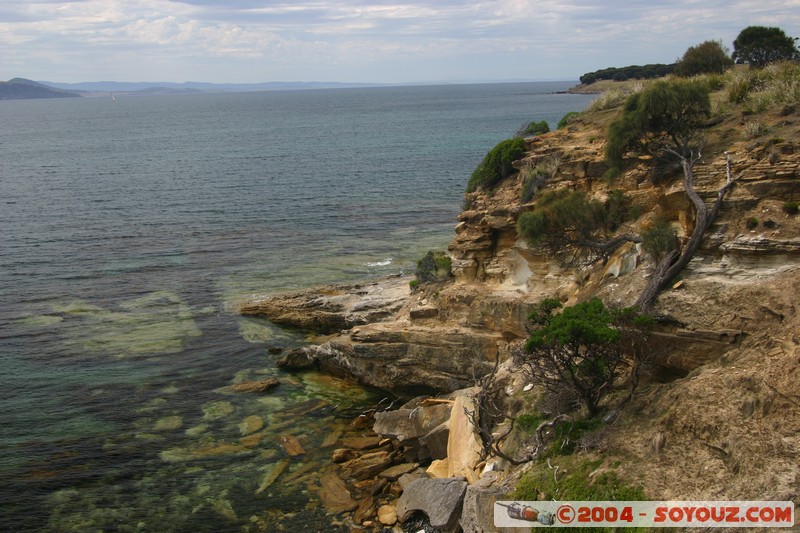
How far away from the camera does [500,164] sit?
112ft

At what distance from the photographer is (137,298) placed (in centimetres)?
4047

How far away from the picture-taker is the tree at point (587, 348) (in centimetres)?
1764

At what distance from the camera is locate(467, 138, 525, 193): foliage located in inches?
1323

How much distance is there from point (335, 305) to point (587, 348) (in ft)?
67.5

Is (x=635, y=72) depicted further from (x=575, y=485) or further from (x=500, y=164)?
(x=575, y=485)

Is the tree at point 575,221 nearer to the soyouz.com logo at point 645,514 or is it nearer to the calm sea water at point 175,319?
the calm sea water at point 175,319

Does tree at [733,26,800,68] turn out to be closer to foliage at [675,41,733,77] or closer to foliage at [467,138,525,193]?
foliage at [675,41,733,77]

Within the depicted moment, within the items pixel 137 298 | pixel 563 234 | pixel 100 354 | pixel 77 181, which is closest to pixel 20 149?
pixel 77 181

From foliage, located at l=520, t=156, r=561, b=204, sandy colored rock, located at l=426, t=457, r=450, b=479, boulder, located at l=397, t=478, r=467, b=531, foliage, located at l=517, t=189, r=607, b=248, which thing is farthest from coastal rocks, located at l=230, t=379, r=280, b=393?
foliage, located at l=520, t=156, r=561, b=204

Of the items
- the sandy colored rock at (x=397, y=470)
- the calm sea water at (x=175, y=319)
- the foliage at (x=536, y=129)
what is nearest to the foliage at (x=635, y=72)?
the calm sea water at (x=175, y=319)

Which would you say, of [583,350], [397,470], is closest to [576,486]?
[583,350]

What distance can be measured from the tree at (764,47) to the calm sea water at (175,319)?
22.1m

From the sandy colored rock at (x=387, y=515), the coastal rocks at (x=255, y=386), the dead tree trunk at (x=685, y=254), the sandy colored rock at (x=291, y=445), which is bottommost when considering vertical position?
the sandy colored rock at (x=387, y=515)

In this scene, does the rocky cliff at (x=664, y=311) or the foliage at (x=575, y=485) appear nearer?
the foliage at (x=575, y=485)
